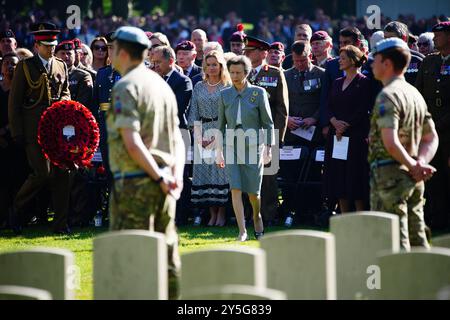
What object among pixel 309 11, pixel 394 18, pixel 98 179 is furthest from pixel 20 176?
pixel 309 11

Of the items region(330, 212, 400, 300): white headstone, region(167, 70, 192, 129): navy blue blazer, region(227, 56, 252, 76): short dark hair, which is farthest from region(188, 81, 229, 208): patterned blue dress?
region(330, 212, 400, 300): white headstone

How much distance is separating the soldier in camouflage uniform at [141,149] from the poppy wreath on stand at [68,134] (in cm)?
510

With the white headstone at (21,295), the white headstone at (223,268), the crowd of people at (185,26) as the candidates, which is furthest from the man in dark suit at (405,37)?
the crowd of people at (185,26)

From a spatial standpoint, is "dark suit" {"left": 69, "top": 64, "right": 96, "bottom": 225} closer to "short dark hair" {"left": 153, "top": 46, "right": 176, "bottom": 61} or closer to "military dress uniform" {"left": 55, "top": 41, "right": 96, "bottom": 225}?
"military dress uniform" {"left": 55, "top": 41, "right": 96, "bottom": 225}

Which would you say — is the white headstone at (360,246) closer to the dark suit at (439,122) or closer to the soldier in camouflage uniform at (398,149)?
the soldier in camouflage uniform at (398,149)

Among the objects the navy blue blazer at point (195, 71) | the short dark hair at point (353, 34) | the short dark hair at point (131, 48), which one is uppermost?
the short dark hair at point (353, 34)

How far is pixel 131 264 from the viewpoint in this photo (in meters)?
6.88

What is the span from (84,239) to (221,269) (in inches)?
251

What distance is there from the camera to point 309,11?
50688 millimetres

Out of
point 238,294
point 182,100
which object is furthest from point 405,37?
point 238,294

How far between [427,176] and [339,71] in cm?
514

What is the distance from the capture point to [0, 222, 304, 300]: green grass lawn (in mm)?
12000

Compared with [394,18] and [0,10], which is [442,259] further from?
[0,10]

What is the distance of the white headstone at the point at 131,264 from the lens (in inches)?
270
